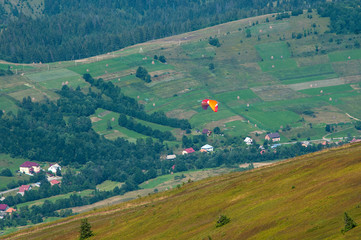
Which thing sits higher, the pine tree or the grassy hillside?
the grassy hillside

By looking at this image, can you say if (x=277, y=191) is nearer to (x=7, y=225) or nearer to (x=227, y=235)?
(x=227, y=235)

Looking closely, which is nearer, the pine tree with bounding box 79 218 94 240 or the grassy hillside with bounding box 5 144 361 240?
the grassy hillside with bounding box 5 144 361 240

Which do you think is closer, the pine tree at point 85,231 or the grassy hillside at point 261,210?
the grassy hillside at point 261,210

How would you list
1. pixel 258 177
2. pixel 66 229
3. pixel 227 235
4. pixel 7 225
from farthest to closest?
1. pixel 7 225
2. pixel 66 229
3. pixel 258 177
4. pixel 227 235

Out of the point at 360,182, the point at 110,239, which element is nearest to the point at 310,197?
the point at 360,182

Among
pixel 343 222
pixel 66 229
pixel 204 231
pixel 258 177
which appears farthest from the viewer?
pixel 66 229

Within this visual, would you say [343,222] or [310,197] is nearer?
[343,222]

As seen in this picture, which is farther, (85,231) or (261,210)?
(85,231)

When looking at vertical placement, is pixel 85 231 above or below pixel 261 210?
below
